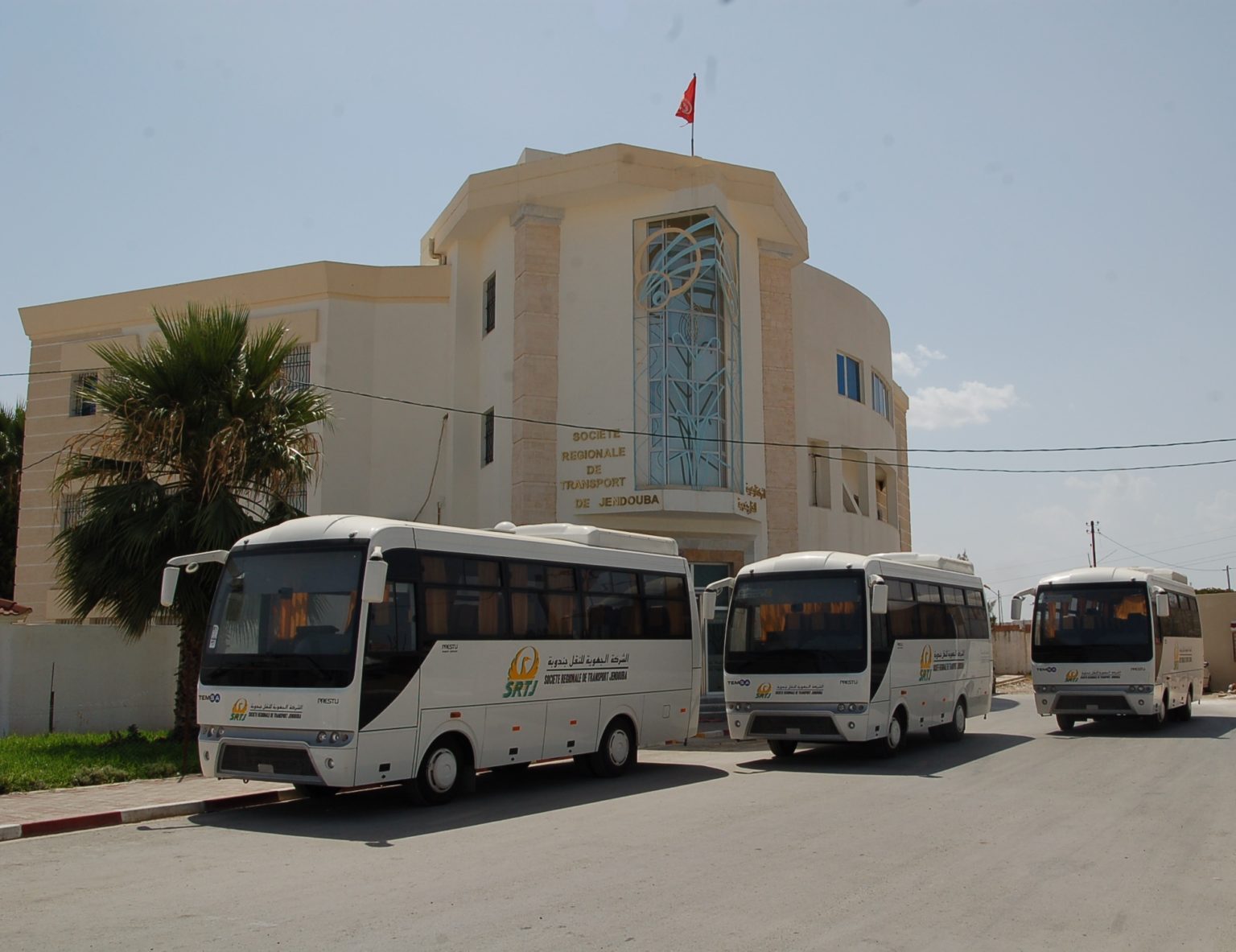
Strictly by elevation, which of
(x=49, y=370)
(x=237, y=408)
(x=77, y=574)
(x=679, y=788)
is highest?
(x=49, y=370)

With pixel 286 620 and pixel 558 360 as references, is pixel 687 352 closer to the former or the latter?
pixel 558 360

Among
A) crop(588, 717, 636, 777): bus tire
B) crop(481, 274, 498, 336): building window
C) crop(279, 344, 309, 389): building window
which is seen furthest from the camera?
crop(481, 274, 498, 336): building window

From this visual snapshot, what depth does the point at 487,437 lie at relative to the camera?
91.9ft

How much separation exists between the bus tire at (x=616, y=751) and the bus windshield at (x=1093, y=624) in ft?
33.4

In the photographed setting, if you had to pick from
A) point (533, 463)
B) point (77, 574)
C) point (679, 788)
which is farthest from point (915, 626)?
point (77, 574)

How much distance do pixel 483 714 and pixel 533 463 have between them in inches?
522

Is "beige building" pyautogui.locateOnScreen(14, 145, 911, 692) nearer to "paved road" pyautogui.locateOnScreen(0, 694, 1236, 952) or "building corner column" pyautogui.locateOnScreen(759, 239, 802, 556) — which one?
"building corner column" pyautogui.locateOnScreen(759, 239, 802, 556)

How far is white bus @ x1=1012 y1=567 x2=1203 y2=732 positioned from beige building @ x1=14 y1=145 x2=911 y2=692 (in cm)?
728

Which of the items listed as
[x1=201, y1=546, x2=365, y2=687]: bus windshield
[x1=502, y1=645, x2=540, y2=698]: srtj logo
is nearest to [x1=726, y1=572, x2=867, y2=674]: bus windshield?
[x1=502, y1=645, x2=540, y2=698]: srtj logo

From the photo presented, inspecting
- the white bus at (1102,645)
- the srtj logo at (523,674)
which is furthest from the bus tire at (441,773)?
the white bus at (1102,645)

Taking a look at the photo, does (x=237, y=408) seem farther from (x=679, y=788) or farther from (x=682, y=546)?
(x=682, y=546)

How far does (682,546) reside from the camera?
2700 cm

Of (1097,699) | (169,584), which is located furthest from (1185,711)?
(169,584)

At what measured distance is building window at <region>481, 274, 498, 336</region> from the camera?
1117 inches
